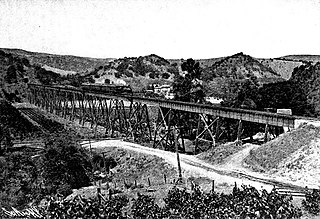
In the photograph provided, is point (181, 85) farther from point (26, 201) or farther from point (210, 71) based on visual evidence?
point (210, 71)

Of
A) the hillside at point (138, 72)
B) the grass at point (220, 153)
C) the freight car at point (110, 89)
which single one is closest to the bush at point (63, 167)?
the grass at point (220, 153)

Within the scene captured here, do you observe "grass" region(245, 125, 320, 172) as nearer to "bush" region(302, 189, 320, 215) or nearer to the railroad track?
"bush" region(302, 189, 320, 215)

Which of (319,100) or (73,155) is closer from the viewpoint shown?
(73,155)

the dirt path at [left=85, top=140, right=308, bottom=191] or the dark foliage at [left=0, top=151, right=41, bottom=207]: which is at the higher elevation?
the dirt path at [left=85, top=140, right=308, bottom=191]

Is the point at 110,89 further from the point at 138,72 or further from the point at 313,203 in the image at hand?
the point at 313,203

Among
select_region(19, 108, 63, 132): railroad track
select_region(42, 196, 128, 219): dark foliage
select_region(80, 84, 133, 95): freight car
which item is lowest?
select_region(19, 108, 63, 132): railroad track

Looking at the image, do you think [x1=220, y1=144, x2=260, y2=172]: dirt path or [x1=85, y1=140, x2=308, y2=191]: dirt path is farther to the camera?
[x1=220, y1=144, x2=260, y2=172]: dirt path

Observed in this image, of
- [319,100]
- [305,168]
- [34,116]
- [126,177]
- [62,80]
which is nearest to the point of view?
[305,168]

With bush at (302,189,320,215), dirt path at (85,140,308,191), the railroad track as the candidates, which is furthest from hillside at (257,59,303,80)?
bush at (302,189,320,215)

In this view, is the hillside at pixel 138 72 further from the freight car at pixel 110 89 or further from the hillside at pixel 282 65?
the hillside at pixel 282 65

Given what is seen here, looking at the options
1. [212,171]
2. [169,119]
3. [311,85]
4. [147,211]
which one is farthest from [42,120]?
[147,211]

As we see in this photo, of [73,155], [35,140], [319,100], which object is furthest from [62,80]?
[73,155]
